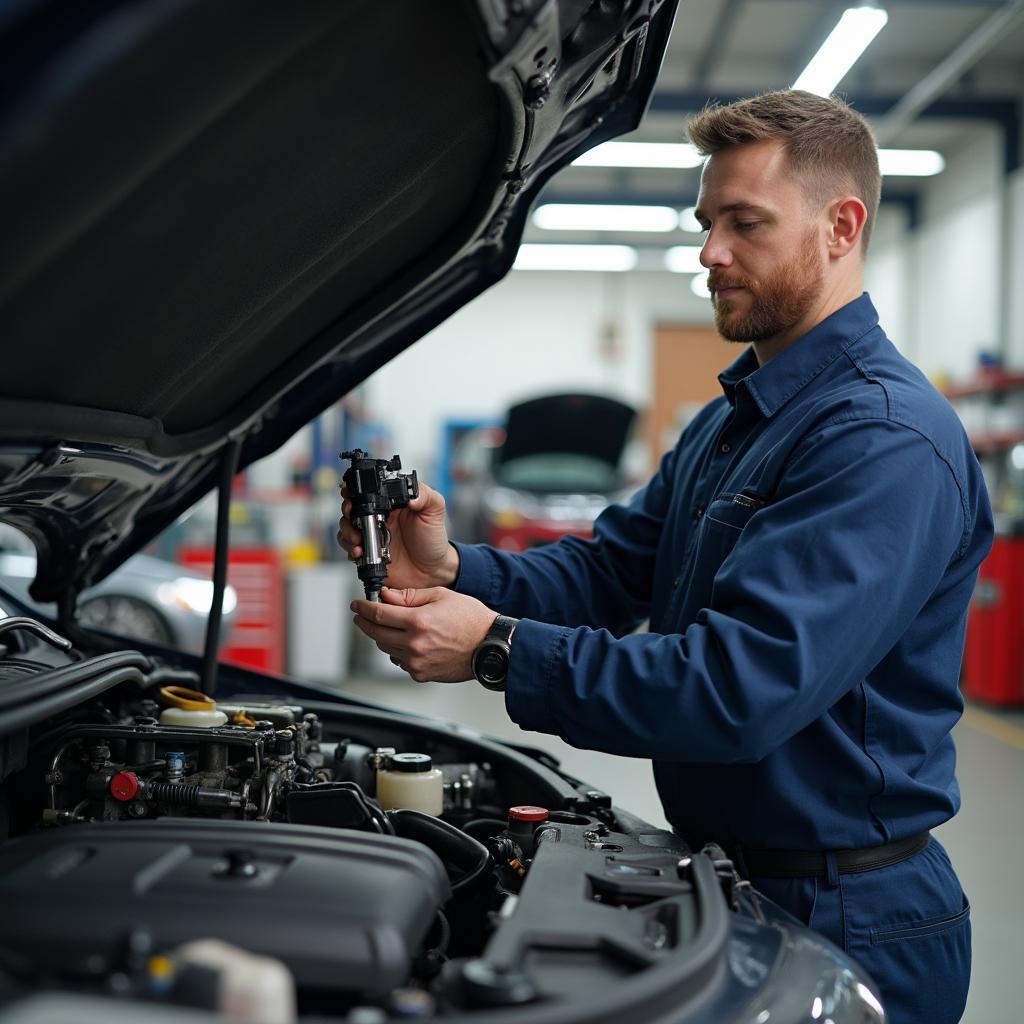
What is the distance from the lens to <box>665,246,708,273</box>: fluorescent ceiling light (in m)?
11.5

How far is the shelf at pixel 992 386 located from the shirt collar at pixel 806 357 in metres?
6.86

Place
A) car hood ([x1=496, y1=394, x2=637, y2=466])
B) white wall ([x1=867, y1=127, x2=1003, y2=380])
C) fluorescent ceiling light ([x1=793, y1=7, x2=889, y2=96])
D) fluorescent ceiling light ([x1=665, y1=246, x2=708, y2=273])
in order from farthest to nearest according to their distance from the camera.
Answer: fluorescent ceiling light ([x1=665, y1=246, x2=708, y2=273]), white wall ([x1=867, y1=127, x2=1003, y2=380]), car hood ([x1=496, y1=394, x2=637, y2=466]), fluorescent ceiling light ([x1=793, y1=7, x2=889, y2=96])

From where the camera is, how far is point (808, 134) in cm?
137

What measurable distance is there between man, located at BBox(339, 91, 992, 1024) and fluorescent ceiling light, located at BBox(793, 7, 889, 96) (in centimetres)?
413

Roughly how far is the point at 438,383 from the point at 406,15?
1167 centimetres

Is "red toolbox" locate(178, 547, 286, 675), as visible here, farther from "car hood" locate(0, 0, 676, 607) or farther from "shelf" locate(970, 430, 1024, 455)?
"shelf" locate(970, 430, 1024, 455)

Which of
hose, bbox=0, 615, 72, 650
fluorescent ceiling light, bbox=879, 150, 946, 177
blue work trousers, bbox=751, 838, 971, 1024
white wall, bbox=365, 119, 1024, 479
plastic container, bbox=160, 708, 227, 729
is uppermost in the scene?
fluorescent ceiling light, bbox=879, 150, 946, 177

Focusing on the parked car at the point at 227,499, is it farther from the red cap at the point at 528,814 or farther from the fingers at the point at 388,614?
the fingers at the point at 388,614

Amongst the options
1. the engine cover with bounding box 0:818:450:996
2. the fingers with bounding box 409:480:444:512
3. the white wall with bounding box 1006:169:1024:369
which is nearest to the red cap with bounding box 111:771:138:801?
the engine cover with bounding box 0:818:450:996

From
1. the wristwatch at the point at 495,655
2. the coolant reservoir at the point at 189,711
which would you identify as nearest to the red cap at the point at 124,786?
the coolant reservoir at the point at 189,711

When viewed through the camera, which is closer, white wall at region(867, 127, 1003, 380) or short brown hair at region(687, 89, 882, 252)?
short brown hair at region(687, 89, 882, 252)

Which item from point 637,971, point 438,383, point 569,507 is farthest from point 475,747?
point 438,383

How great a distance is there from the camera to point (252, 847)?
3.10ft

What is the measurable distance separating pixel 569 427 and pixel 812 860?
5.69m
